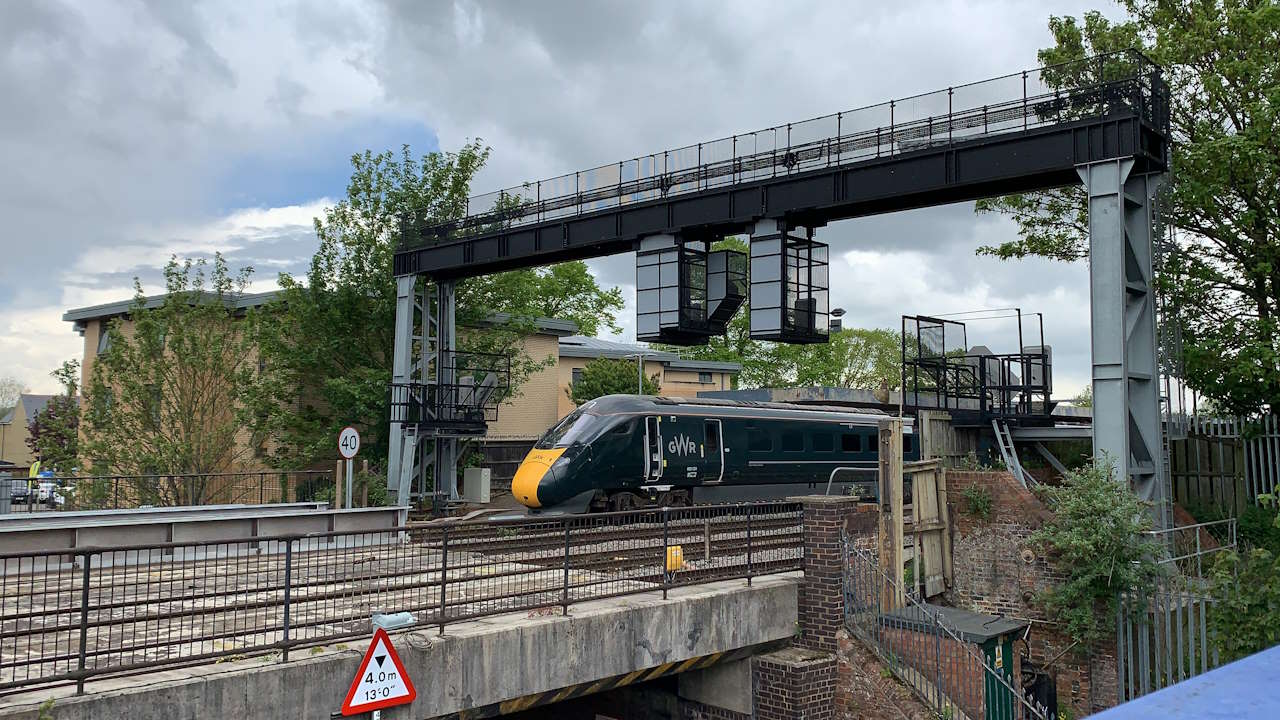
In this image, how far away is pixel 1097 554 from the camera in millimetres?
15445

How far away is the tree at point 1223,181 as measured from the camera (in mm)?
20531

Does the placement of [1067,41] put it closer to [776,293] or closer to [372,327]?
[776,293]

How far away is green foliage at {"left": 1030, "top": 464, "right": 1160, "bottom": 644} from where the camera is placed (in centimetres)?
1523

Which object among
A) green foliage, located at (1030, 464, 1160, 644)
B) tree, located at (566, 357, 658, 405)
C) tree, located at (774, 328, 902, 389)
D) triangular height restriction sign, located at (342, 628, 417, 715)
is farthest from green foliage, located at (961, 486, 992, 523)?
tree, located at (774, 328, 902, 389)

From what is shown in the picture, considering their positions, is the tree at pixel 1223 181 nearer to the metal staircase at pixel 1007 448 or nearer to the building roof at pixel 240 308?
the metal staircase at pixel 1007 448

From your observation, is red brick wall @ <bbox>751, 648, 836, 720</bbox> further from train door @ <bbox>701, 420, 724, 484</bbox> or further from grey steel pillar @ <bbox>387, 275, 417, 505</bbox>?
grey steel pillar @ <bbox>387, 275, 417, 505</bbox>

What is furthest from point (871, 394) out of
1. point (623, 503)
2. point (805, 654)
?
point (805, 654)

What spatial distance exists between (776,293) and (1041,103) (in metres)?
6.22

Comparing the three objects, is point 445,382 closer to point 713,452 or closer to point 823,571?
point 713,452

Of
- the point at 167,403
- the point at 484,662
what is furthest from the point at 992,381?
the point at 167,403

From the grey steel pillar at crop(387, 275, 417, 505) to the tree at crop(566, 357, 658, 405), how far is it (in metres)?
15.6

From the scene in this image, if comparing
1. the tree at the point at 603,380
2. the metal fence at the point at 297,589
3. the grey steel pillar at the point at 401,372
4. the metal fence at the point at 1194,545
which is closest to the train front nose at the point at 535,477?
the metal fence at the point at 297,589

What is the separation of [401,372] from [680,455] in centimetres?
907

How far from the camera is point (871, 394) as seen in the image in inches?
1363
